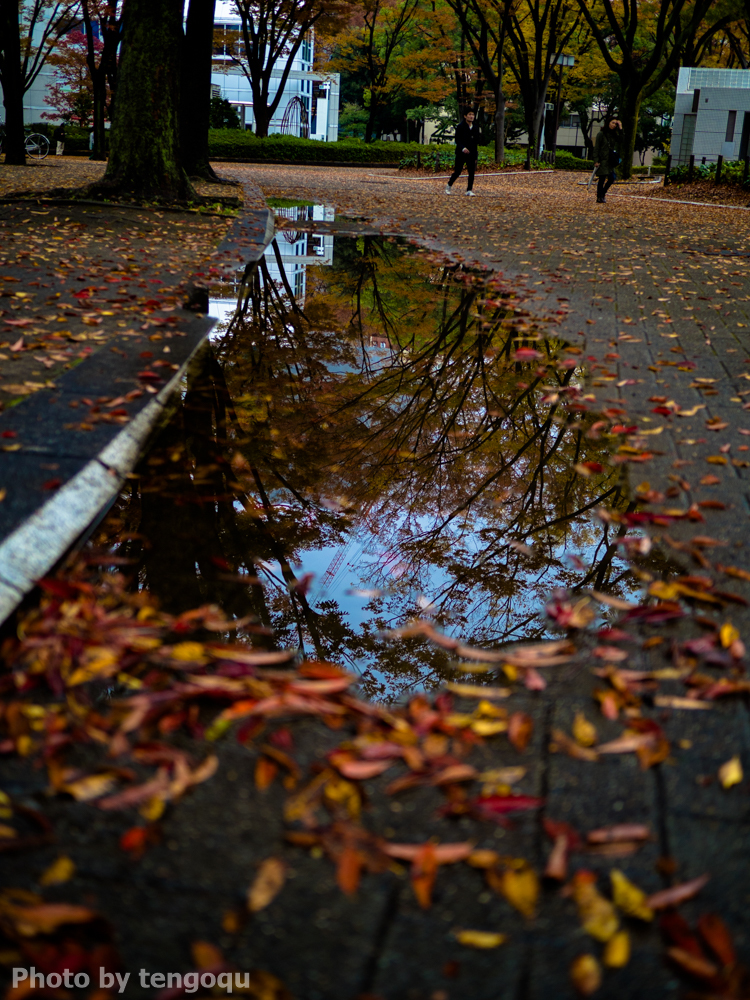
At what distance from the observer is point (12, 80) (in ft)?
71.6

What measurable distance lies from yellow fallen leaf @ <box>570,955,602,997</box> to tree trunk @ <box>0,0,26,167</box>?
79.0ft

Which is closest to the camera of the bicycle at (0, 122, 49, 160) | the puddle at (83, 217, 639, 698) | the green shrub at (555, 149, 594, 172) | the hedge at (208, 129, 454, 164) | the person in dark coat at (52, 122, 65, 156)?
the puddle at (83, 217, 639, 698)

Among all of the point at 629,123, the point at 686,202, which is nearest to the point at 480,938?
the point at 686,202

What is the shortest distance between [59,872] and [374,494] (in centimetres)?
225

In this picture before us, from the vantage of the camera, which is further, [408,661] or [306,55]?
[306,55]

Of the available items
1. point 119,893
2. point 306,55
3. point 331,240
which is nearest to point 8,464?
point 119,893

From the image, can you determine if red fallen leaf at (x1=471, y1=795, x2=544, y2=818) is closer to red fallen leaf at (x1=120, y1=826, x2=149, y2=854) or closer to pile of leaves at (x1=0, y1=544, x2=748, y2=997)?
pile of leaves at (x1=0, y1=544, x2=748, y2=997)

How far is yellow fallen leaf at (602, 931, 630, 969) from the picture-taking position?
1456 millimetres

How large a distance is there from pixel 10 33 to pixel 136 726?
24.5 m

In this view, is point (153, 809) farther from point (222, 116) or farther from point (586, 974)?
point (222, 116)

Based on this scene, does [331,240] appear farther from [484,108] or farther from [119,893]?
[484,108]

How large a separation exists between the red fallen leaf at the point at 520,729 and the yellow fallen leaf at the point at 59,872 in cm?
97

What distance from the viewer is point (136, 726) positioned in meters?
1.98

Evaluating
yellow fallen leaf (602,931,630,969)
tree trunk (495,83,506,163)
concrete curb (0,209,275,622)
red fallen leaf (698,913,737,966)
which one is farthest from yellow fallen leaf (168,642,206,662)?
tree trunk (495,83,506,163)
